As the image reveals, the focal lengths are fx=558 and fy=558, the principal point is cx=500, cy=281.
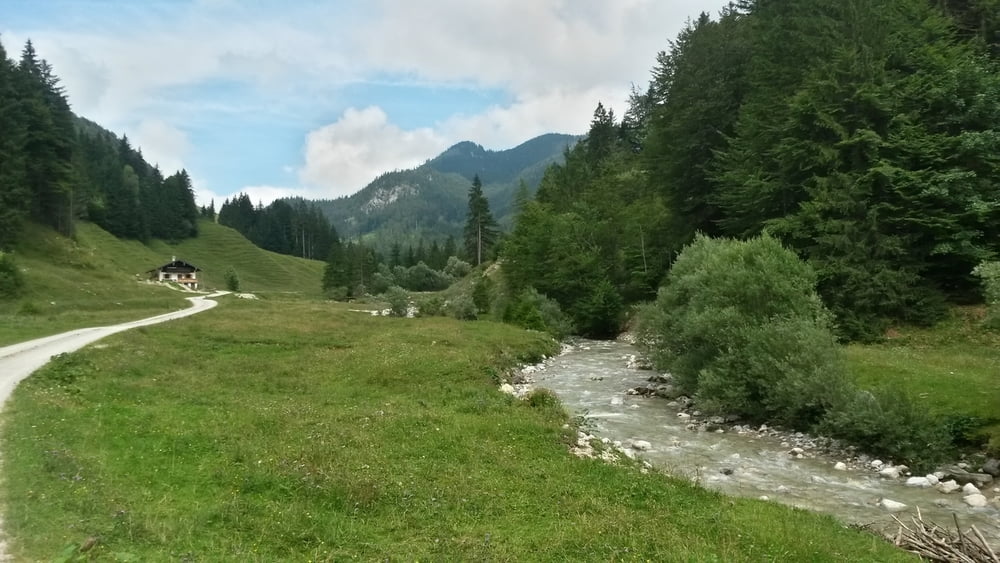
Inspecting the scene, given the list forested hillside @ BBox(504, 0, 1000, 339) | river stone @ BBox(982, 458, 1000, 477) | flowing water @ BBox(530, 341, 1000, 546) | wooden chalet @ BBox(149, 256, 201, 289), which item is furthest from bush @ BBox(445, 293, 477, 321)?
wooden chalet @ BBox(149, 256, 201, 289)

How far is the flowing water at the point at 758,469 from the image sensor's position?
1391 centimetres

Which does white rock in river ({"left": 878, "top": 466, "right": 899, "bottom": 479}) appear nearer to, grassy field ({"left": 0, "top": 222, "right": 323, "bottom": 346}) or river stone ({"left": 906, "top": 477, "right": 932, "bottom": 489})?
river stone ({"left": 906, "top": 477, "right": 932, "bottom": 489})

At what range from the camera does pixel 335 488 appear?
1227 centimetres

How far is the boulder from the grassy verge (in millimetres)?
1766

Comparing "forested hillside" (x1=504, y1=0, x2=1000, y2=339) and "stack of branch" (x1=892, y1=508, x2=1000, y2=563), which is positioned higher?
"forested hillside" (x1=504, y1=0, x2=1000, y2=339)

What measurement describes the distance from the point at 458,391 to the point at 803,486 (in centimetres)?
1404

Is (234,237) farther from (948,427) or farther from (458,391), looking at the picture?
(948,427)

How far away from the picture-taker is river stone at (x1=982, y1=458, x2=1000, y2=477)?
632 inches

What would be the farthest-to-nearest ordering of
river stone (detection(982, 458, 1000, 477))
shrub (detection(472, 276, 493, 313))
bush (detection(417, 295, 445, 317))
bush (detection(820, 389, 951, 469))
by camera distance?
shrub (detection(472, 276, 493, 313)) < bush (detection(417, 295, 445, 317)) < bush (detection(820, 389, 951, 469)) < river stone (detection(982, 458, 1000, 477))

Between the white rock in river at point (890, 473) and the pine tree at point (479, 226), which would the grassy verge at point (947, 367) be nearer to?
the white rock in river at point (890, 473)

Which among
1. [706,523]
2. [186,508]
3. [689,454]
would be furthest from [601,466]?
[186,508]

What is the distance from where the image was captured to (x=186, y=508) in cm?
1100

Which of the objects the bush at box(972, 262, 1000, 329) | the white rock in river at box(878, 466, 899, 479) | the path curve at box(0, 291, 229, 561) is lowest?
the white rock in river at box(878, 466, 899, 479)

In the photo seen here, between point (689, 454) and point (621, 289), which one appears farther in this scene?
point (621, 289)
